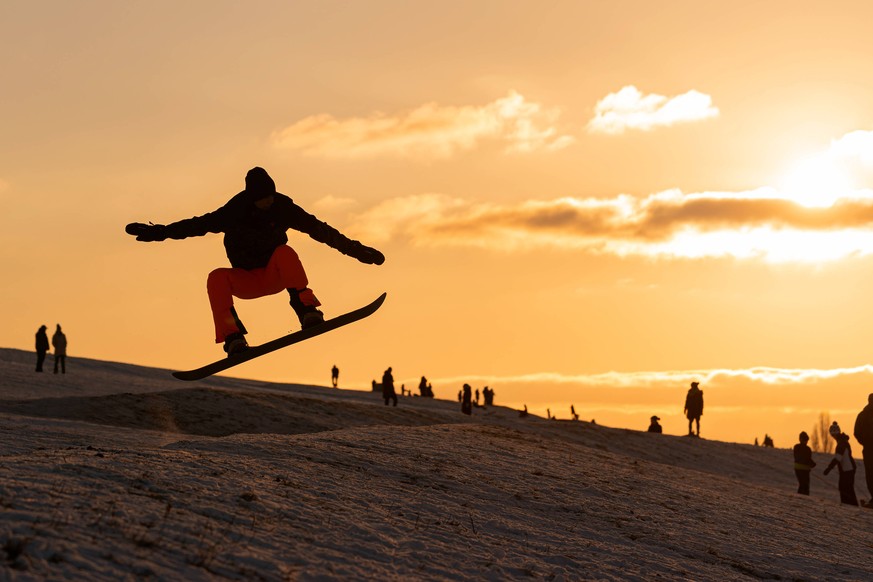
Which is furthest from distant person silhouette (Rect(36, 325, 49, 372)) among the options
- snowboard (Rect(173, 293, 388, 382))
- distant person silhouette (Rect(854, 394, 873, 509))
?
snowboard (Rect(173, 293, 388, 382))

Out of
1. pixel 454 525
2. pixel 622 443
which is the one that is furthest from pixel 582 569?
pixel 622 443

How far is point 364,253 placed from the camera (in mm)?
12672

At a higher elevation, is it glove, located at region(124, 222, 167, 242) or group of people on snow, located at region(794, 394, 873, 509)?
glove, located at region(124, 222, 167, 242)

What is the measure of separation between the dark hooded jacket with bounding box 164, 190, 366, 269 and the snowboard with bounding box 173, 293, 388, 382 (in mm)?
893

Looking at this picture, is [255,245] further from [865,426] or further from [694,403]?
[694,403]

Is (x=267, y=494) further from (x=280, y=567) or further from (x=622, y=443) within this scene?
(x=622, y=443)

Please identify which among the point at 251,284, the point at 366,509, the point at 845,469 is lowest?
the point at 366,509

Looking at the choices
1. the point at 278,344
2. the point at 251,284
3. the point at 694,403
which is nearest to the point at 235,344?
the point at 278,344

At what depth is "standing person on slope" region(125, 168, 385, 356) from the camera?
38.8ft

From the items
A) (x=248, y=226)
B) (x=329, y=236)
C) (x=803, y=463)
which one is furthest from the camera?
(x=803, y=463)

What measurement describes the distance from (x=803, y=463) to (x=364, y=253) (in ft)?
60.1

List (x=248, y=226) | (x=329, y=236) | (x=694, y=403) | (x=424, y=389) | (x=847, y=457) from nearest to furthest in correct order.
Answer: (x=248, y=226) → (x=329, y=236) → (x=847, y=457) → (x=694, y=403) → (x=424, y=389)

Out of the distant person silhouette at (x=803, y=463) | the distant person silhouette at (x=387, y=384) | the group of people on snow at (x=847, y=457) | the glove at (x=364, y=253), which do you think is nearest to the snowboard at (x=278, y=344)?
the glove at (x=364, y=253)

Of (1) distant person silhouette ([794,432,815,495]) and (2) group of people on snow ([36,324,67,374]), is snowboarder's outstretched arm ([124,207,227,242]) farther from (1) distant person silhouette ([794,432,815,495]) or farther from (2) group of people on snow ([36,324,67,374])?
(2) group of people on snow ([36,324,67,374])
